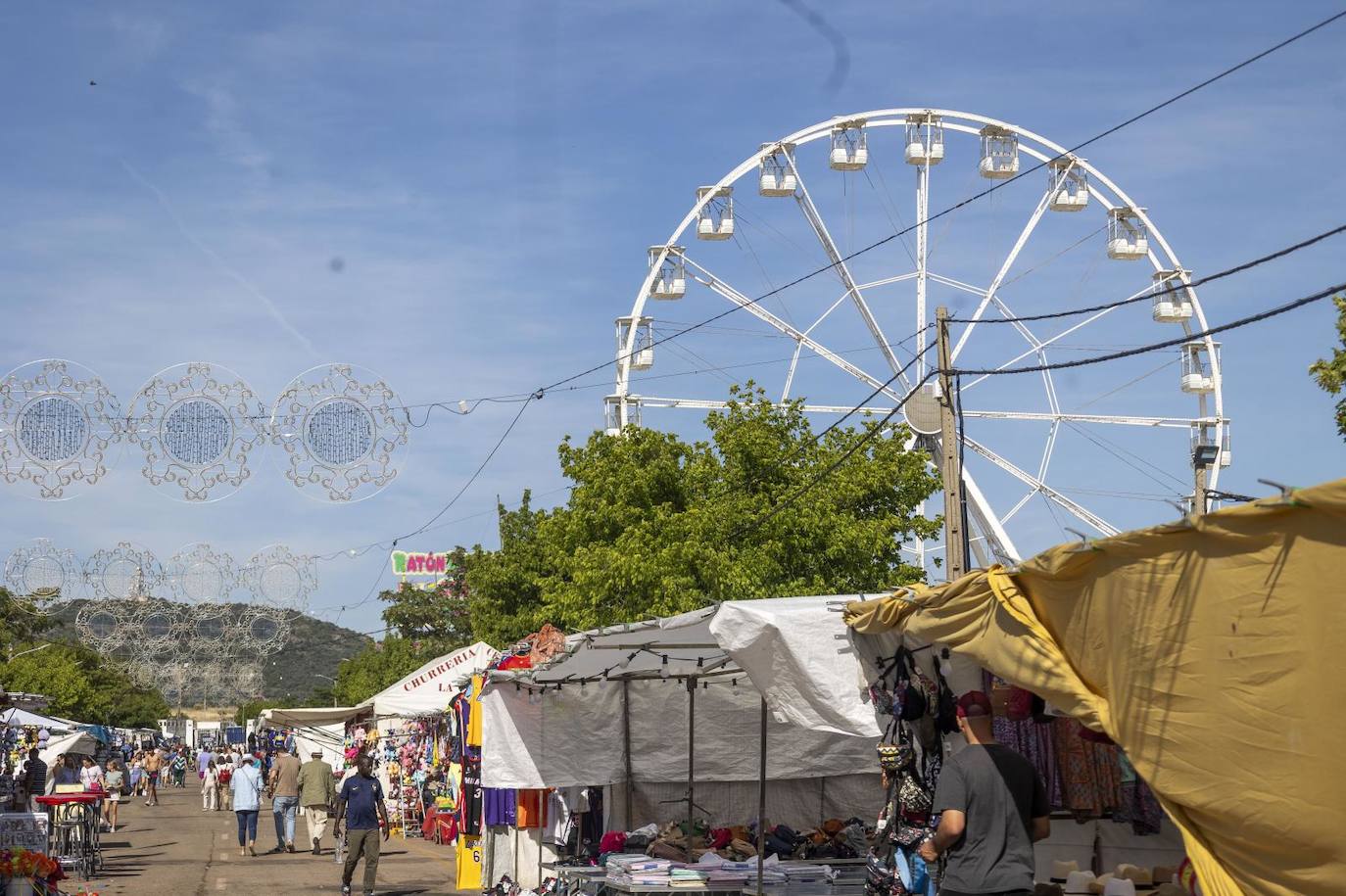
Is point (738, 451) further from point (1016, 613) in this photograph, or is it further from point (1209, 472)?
point (1016, 613)

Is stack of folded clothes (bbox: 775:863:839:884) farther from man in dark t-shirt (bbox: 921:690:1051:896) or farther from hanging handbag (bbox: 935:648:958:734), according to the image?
man in dark t-shirt (bbox: 921:690:1051:896)

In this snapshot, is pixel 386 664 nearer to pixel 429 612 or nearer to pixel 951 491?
pixel 429 612

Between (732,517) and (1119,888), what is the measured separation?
66.2 ft

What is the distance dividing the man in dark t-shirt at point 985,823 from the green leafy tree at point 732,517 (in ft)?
63.1

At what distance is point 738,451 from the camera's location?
97.1 ft

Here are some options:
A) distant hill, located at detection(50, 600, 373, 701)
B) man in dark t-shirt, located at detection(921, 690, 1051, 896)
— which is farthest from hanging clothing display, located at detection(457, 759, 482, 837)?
distant hill, located at detection(50, 600, 373, 701)

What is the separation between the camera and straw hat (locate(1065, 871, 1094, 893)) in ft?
29.1

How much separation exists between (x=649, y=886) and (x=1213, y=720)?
275 inches

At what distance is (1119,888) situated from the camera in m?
→ 8.34

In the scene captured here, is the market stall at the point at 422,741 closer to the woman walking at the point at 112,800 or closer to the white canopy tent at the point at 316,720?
the white canopy tent at the point at 316,720

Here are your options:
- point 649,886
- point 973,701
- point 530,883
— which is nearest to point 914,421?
point 530,883

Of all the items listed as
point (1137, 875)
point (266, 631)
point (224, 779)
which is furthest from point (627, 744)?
point (266, 631)

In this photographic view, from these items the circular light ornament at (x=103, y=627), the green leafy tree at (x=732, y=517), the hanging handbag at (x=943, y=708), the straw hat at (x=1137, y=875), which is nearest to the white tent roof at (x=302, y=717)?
the circular light ornament at (x=103, y=627)

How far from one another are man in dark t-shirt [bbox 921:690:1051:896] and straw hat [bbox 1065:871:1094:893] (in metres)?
1.74
